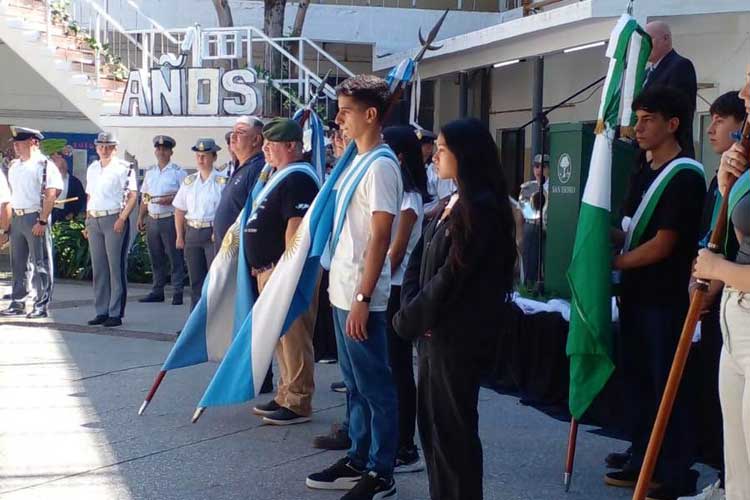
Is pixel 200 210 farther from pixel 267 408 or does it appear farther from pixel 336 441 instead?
pixel 336 441

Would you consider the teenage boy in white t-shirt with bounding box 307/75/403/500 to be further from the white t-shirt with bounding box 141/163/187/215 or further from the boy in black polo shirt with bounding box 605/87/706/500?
the white t-shirt with bounding box 141/163/187/215

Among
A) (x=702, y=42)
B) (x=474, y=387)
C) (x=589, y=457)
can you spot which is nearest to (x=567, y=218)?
(x=589, y=457)

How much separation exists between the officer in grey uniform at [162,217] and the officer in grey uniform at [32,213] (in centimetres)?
184

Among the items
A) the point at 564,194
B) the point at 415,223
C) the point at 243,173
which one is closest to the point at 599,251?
the point at 415,223

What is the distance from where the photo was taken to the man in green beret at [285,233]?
20.8 feet

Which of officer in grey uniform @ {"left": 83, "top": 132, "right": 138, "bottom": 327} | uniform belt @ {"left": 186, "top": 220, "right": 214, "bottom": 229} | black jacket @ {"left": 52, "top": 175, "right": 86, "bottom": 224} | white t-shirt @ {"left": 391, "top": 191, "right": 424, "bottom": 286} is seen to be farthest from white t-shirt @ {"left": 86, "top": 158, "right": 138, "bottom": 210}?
white t-shirt @ {"left": 391, "top": 191, "right": 424, "bottom": 286}

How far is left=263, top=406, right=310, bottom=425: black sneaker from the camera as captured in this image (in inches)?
259

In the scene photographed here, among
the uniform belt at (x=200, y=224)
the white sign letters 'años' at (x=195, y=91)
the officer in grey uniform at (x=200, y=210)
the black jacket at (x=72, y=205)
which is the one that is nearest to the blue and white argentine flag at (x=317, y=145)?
the officer in grey uniform at (x=200, y=210)

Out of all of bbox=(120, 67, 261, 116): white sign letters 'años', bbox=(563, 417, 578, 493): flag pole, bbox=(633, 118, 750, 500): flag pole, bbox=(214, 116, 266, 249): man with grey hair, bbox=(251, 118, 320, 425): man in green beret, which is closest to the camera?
bbox=(633, 118, 750, 500): flag pole

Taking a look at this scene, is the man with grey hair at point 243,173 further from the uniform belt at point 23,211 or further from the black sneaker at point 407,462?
the uniform belt at point 23,211

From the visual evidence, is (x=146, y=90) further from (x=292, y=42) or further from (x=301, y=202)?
(x=301, y=202)

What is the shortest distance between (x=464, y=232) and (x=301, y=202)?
2.38m

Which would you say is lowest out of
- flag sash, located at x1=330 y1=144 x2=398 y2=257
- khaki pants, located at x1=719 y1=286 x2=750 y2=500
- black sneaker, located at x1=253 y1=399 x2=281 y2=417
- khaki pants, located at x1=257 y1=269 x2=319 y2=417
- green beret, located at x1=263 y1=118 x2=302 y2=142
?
black sneaker, located at x1=253 y1=399 x2=281 y2=417

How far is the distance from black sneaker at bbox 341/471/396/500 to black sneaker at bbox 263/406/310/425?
5.36 ft
